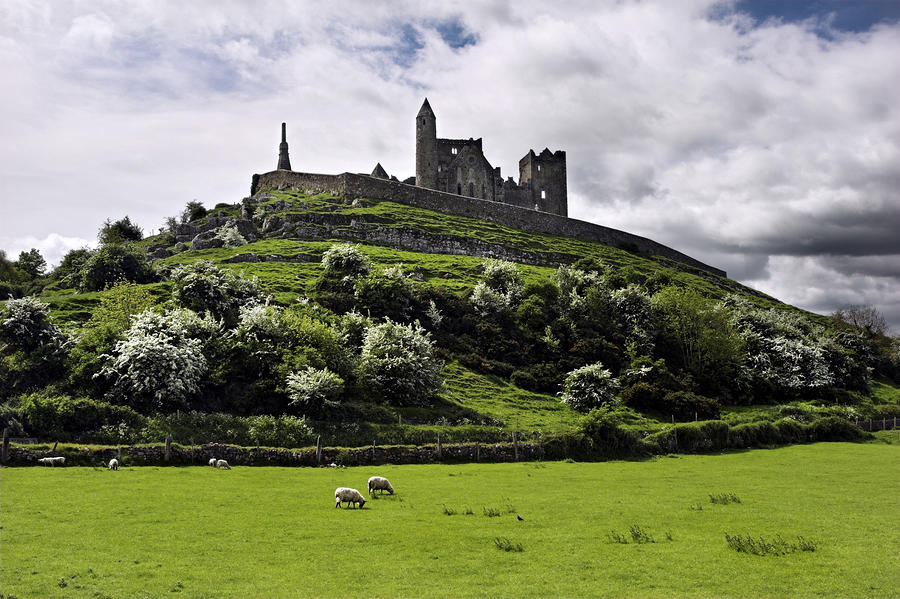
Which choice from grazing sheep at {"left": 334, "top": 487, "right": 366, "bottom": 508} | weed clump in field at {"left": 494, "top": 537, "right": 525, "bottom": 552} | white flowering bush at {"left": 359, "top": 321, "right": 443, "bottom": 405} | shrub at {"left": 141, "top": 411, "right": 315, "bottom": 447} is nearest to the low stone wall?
shrub at {"left": 141, "top": 411, "right": 315, "bottom": 447}

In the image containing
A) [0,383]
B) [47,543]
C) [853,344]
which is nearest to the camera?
[47,543]

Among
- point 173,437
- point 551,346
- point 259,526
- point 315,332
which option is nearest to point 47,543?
point 259,526

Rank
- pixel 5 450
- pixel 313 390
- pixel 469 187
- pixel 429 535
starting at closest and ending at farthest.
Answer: pixel 429 535
pixel 5 450
pixel 313 390
pixel 469 187

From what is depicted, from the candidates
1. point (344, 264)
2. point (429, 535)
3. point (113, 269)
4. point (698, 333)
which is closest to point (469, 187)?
point (344, 264)

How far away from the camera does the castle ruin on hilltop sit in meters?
123

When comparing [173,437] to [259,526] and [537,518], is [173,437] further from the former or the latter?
[537,518]

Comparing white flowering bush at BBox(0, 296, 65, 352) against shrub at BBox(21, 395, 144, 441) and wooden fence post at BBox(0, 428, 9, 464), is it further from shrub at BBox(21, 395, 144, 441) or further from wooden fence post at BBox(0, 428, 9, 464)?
wooden fence post at BBox(0, 428, 9, 464)

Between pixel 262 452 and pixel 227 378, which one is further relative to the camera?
pixel 227 378

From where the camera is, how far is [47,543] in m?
18.0

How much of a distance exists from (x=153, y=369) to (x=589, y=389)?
110ft

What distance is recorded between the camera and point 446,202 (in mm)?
113812

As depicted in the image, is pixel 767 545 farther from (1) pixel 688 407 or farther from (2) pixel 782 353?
(2) pixel 782 353

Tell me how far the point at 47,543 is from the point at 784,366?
225 feet

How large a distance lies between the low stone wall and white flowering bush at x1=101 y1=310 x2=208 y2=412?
6222 millimetres
